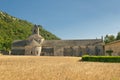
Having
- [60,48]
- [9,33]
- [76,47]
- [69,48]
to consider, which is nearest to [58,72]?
[76,47]

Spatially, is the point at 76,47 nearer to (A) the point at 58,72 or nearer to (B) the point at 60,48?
(B) the point at 60,48

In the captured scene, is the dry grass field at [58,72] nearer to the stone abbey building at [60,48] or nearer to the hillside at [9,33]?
the stone abbey building at [60,48]

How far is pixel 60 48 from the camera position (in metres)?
87.8

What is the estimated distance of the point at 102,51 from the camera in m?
82.6

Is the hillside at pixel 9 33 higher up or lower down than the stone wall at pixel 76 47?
higher up

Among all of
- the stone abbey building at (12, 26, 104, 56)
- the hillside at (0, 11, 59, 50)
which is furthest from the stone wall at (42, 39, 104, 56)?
the hillside at (0, 11, 59, 50)

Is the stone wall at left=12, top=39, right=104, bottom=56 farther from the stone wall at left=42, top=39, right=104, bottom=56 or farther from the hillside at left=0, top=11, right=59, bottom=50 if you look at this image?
the hillside at left=0, top=11, right=59, bottom=50

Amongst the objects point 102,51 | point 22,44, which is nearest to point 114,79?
point 102,51

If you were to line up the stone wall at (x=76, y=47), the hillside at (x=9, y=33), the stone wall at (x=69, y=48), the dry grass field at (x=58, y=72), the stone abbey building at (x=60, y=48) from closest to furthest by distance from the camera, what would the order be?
the dry grass field at (x=58, y=72), the stone wall at (x=76, y=47), the stone wall at (x=69, y=48), the stone abbey building at (x=60, y=48), the hillside at (x=9, y=33)

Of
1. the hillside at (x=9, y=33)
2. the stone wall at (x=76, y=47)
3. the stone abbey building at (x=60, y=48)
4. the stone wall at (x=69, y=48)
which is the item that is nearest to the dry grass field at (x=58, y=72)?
the stone wall at (x=76, y=47)

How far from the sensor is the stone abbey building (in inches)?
3319

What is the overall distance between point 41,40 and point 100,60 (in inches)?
2181

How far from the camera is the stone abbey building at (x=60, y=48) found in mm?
84312

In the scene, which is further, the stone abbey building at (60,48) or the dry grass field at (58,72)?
the stone abbey building at (60,48)
